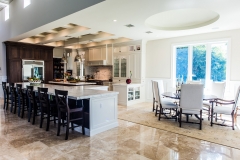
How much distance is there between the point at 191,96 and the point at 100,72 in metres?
6.13

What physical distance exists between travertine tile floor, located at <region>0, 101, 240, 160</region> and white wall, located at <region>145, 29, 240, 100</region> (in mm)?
3374

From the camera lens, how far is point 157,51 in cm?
712

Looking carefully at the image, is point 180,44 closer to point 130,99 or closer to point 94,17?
point 130,99

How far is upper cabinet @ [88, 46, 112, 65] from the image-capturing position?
816 centimetres

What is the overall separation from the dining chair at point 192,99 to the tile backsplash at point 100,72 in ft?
17.2

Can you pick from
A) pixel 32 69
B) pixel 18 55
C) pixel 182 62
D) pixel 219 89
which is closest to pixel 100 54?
pixel 32 69

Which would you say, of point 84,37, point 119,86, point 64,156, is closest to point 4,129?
point 64,156

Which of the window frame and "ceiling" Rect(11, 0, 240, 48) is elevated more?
"ceiling" Rect(11, 0, 240, 48)

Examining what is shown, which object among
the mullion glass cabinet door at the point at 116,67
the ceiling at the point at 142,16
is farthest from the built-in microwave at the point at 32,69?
the mullion glass cabinet door at the point at 116,67

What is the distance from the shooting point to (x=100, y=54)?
8430 mm

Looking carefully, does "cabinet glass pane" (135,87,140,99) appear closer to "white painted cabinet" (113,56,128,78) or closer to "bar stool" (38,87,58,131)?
"white painted cabinet" (113,56,128,78)

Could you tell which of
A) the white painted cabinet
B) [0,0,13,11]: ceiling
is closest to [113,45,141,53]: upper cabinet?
the white painted cabinet

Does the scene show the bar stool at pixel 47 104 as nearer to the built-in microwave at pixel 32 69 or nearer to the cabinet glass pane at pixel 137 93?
the cabinet glass pane at pixel 137 93

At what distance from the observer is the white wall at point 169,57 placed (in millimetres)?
5387
